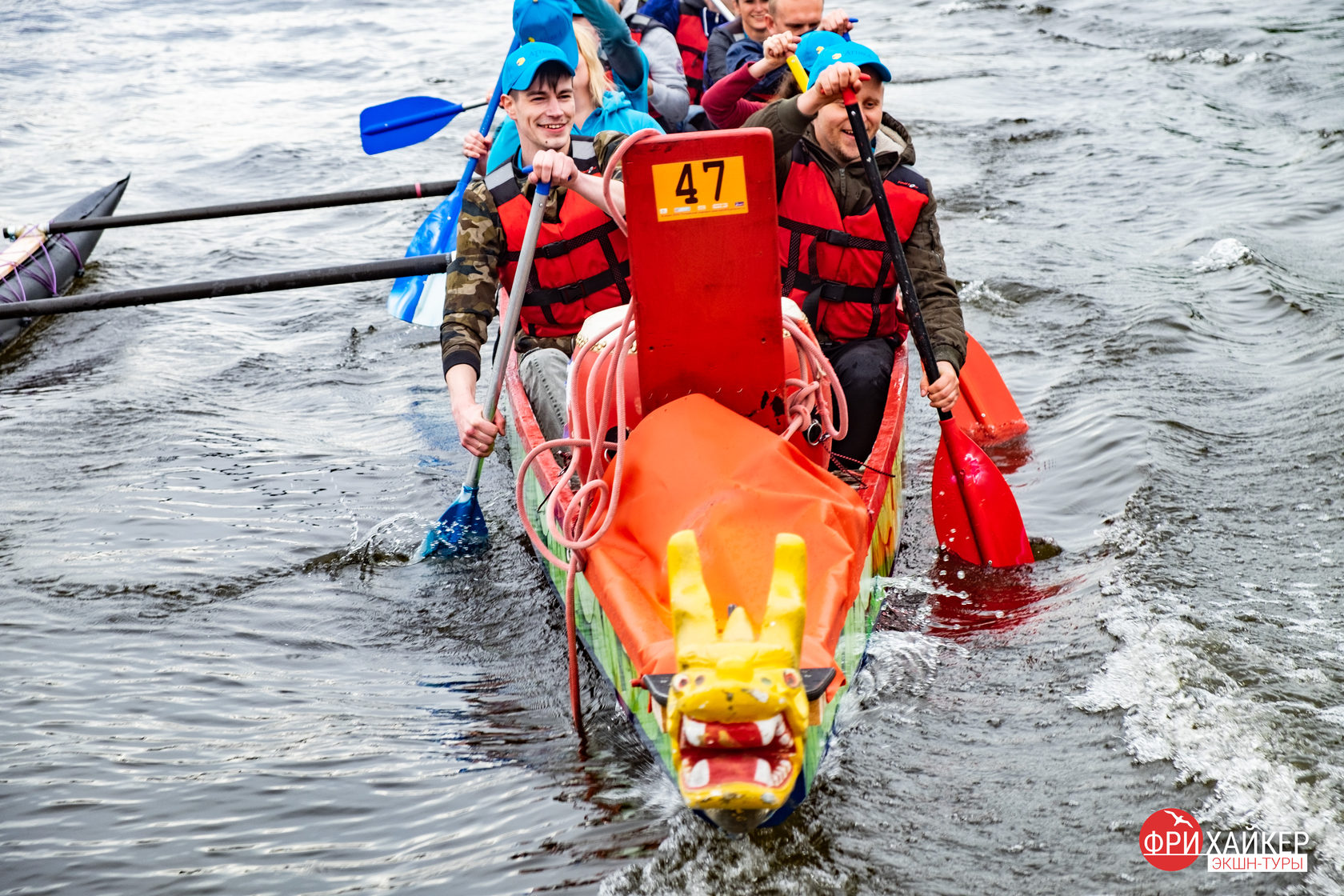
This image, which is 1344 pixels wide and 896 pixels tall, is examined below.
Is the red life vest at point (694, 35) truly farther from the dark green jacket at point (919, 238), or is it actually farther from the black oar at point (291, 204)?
the dark green jacket at point (919, 238)

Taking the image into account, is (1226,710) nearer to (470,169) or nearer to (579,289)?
(579,289)

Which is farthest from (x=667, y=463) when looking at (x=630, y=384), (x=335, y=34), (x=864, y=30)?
(x=335, y=34)

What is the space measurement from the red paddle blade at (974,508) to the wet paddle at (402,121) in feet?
9.72

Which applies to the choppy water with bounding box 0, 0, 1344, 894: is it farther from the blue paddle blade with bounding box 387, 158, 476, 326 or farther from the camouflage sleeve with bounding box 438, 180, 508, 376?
the camouflage sleeve with bounding box 438, 180, 508, 376

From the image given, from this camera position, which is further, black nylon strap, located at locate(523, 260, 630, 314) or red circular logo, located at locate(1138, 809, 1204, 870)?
black nylon strap, located at locate(523, 260, 630, 314)

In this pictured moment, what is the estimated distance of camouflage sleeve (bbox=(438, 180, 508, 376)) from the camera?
12.2ft

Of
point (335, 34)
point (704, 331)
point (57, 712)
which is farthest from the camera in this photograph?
point (335, 34)

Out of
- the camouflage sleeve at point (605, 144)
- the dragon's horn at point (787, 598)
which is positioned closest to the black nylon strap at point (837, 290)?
the camouflage sleeve at point (605, 144)

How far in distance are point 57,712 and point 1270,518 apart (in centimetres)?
401

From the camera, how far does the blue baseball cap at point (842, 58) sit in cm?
357

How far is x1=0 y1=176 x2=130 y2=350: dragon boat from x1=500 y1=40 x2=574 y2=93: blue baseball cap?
432 centimetres

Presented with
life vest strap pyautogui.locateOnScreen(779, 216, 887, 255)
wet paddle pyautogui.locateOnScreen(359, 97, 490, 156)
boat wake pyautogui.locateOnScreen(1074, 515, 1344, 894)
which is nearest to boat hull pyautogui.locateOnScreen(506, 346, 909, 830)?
life vest strap pyautogui.locateOnScreen(779, 216, 887, 255)

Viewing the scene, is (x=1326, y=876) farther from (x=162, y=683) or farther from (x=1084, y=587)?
(x=162, y=683)

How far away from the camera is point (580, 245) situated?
3.91 m
